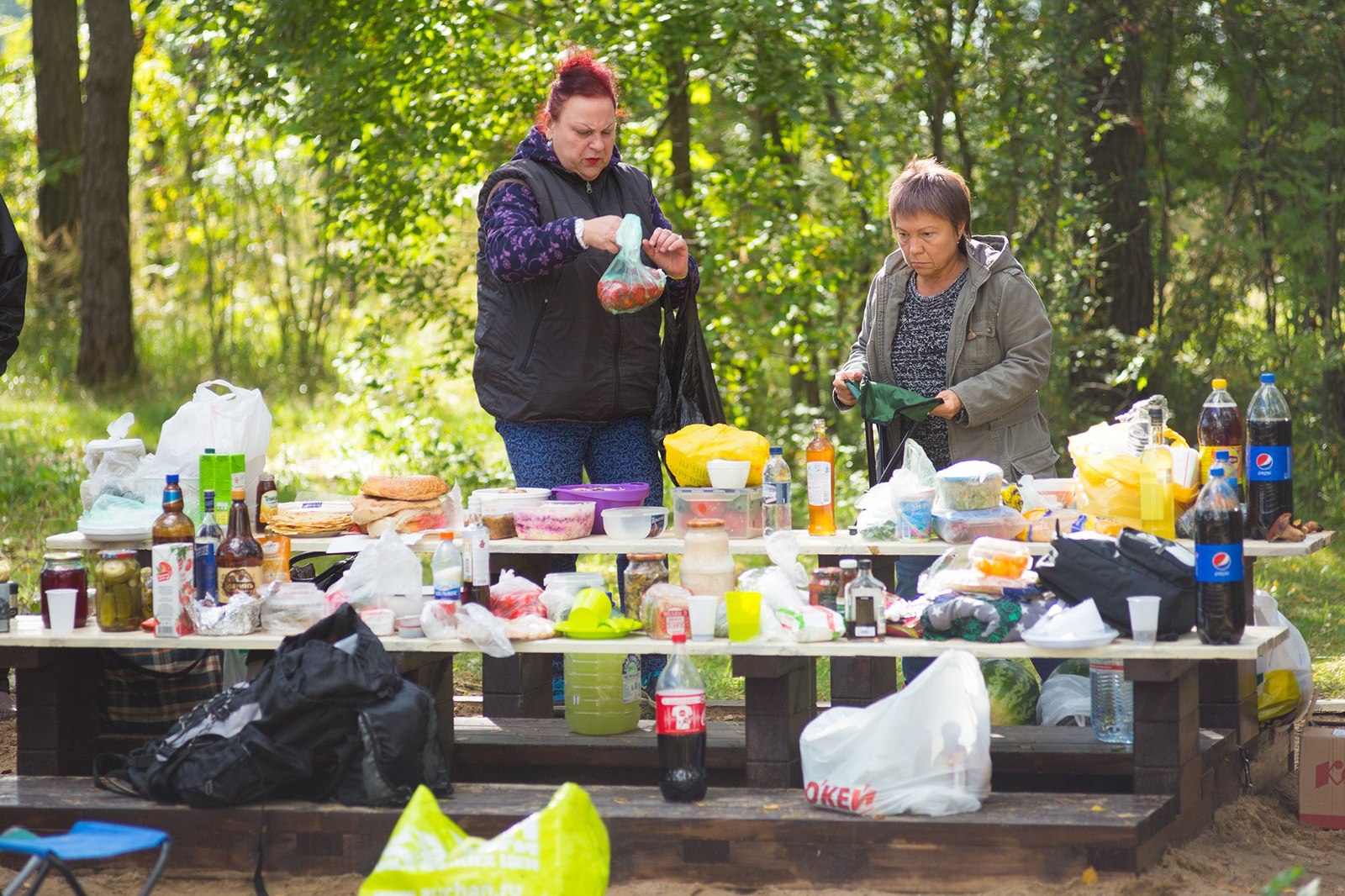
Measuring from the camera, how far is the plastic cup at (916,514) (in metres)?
4.24

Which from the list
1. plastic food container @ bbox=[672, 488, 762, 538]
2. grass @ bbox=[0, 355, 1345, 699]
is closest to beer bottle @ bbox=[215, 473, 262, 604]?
plastic food container @ bbox=[672, 488, 762, 538]

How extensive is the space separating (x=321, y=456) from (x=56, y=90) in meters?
4.35

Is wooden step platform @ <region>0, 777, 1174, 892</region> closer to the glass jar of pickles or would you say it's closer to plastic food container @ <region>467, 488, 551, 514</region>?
the glass jar of pickles

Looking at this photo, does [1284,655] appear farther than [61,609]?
Yes

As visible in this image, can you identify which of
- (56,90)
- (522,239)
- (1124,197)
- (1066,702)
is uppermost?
(56,90)

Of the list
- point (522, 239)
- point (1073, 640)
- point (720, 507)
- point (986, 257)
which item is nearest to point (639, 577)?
point (720, 507)

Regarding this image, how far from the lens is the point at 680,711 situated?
12.2 ft

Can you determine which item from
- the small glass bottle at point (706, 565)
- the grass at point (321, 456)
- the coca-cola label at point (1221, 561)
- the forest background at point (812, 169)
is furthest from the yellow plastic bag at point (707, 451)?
the forest background at point (812, 169)

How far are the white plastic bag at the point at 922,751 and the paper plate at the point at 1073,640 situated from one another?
19cm

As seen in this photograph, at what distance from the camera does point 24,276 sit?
4891 mm

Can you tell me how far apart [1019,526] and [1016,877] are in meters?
1.11

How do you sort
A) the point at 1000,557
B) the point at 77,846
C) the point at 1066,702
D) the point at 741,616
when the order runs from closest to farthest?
the point at 77,846
the point at 741,616
the point at 1000,557
the point at 1066,702

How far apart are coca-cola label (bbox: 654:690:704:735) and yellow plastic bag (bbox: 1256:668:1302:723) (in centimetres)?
200

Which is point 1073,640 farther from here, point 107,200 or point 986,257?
point 107,200
